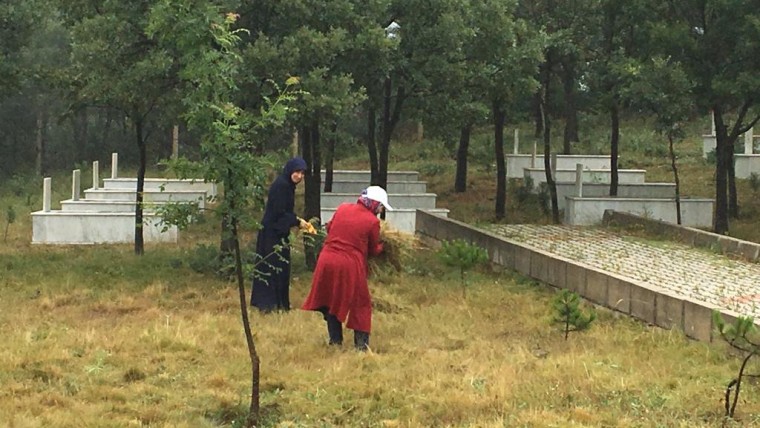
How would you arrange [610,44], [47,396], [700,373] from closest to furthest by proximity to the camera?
→ [47,396], [700,373], [610,44]

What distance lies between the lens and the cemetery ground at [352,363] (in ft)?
23.0

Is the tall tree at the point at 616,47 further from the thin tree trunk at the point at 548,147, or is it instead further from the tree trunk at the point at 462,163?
the tree trunk at the point at 462,163

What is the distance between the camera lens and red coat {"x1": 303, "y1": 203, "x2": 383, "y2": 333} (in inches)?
361

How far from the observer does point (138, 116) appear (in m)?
15.6

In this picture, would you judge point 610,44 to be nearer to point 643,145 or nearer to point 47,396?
point 643,145

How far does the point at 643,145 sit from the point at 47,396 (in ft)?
86.8

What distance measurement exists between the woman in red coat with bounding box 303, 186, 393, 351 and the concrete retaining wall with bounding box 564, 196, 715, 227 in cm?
1194

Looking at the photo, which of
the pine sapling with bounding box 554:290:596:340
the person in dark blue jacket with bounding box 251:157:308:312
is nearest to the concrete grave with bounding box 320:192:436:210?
the person in dark blue jacket with bounding box 251:157:308:312

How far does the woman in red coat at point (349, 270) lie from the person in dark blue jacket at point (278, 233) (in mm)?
1613

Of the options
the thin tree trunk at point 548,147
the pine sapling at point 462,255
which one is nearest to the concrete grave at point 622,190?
the thin tree trunk at point 548,147

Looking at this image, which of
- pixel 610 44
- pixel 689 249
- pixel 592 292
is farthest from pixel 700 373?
pixel 610 44

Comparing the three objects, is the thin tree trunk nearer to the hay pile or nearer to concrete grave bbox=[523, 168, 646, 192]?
concrete grave bbox=[523, 168, 646, 192]

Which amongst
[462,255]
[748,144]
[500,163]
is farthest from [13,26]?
[748,144]

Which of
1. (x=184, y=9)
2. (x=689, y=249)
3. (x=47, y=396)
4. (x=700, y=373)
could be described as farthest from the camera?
(x=689, y=249)
